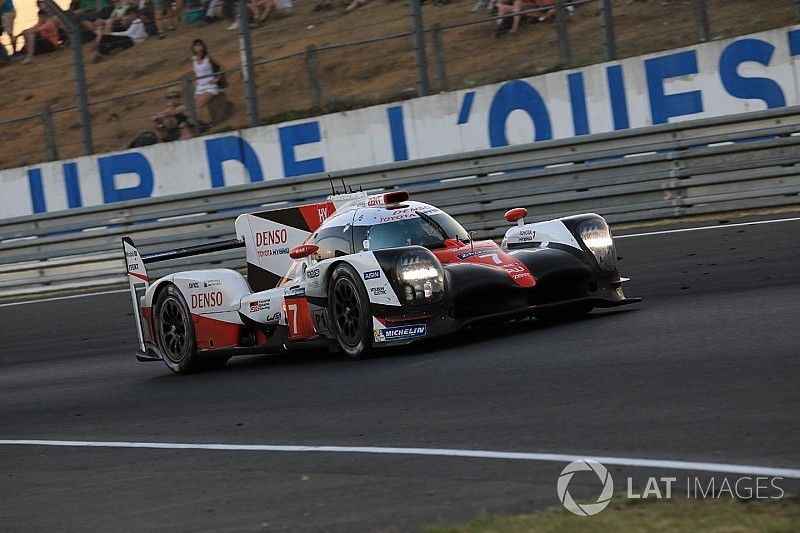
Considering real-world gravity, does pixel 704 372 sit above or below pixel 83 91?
below

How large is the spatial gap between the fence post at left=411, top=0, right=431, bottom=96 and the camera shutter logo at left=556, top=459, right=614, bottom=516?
12239 millimetres

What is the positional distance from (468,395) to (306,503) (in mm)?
2101

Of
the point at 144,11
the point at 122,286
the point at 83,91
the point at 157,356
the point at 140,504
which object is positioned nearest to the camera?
the point at 140,504

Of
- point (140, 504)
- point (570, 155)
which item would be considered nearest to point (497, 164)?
point (570, 155)

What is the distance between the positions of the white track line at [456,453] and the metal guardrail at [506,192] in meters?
8.22

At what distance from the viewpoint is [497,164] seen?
15906mm

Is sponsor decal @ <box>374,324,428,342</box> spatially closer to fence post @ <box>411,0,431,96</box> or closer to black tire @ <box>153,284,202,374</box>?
black tire @ <box>153,284,202,374</box>

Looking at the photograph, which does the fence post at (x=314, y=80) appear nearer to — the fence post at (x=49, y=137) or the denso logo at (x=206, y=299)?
the fence post at (x=49, y=137)

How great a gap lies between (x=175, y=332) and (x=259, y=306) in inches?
46.2

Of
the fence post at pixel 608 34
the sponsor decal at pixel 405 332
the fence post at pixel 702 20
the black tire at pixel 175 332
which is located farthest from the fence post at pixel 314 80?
the sponsor decal at pixel 405 332

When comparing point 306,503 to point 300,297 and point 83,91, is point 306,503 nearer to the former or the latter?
point 300,297

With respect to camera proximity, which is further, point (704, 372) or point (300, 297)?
point (300, 297)

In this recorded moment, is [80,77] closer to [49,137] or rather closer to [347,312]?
[49,137]

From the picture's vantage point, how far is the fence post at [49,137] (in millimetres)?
19453
